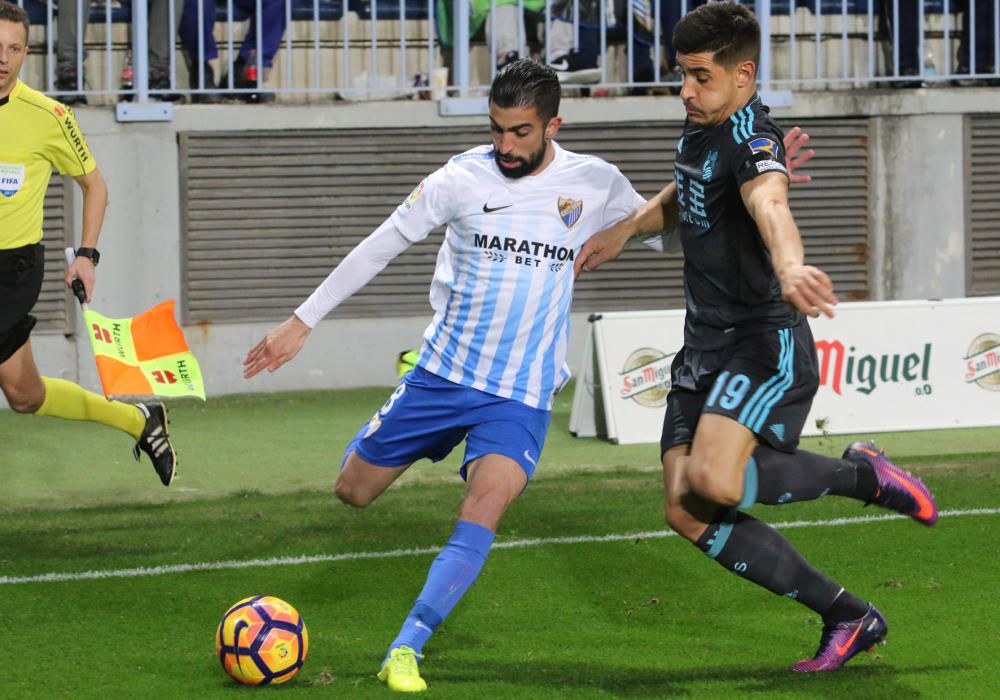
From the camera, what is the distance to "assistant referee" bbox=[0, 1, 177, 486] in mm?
6547

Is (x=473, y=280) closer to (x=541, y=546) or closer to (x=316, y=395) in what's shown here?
(x=541, y=546)

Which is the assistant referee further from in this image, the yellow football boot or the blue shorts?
the yellow football boot

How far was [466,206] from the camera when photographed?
517cm

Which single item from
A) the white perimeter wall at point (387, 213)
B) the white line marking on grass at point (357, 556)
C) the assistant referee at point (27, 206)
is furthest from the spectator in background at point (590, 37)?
the assistant referee at point (27, 206)

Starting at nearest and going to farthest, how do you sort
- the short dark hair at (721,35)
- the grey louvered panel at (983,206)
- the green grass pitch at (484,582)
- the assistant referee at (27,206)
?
the short dark hair at (721,35)
the green grass pitch at (484,582)
the assistant referee at (27,206)
the grey louvered panel at (983,206)

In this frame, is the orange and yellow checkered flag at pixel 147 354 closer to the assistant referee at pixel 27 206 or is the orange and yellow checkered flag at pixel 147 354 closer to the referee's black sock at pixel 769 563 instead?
the assistant referee at pixel 27 206

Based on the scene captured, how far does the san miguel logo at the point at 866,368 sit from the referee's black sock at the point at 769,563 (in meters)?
4.88

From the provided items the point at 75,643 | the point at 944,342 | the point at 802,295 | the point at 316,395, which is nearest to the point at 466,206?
the point at 802,295

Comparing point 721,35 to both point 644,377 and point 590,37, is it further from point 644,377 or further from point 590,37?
point 590,37

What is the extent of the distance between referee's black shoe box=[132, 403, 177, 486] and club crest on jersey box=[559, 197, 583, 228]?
Result: 108 inches

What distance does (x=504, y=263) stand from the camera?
5.18 metres

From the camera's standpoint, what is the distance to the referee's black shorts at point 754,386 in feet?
15.3

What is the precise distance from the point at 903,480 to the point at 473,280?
156cm

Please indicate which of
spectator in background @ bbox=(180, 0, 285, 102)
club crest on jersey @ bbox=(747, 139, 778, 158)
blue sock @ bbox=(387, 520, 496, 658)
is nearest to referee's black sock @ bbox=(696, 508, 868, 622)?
blue sock @ bbox=(387, 520, 496, 658)
